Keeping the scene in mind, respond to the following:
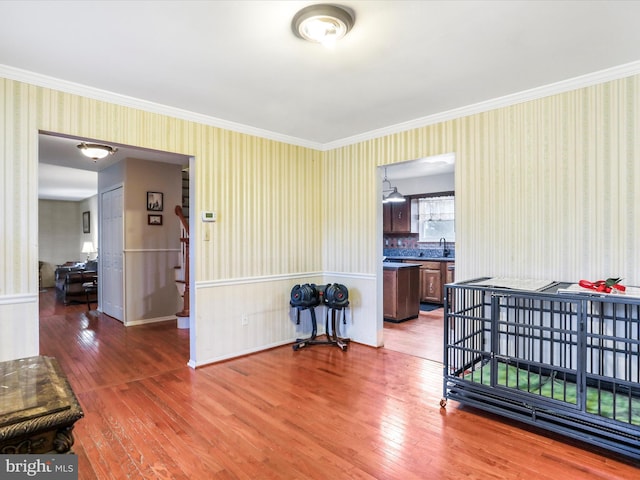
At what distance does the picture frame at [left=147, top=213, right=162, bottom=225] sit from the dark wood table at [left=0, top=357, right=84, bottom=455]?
5.04 meters

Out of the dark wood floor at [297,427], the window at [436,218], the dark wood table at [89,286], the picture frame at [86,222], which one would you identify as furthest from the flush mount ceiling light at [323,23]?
the picture frame at [86,222]

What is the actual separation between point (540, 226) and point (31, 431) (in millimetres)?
3319

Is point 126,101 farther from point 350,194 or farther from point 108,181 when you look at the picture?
point 108,181

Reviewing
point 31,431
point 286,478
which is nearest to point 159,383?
point 286,478

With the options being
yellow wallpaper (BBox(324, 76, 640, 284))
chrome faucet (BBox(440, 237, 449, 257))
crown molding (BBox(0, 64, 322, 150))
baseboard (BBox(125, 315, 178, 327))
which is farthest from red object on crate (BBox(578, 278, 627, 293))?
baseboard (BBox(125, 315, 178, 327))

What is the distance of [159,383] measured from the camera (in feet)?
10.6

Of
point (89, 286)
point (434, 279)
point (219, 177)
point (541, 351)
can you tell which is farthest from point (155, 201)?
point (541, 351)

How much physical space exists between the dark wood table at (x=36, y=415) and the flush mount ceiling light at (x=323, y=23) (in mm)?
1990

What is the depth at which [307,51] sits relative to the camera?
7.83ft

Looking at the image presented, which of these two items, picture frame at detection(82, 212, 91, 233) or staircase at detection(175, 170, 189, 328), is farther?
picture frame at detection(82, 212, 91, 233)

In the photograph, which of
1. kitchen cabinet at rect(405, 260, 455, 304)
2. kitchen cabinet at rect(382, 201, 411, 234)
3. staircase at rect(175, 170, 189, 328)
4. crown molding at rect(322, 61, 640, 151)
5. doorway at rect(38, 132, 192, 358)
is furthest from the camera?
kitchen cabinet at rect(382, 201, 411, 234)

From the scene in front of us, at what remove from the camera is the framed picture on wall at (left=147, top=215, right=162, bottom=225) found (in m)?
Answer: 5.84

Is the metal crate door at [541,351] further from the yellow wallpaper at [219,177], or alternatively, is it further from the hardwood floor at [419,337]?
the yellow wallpaper at [219,177]

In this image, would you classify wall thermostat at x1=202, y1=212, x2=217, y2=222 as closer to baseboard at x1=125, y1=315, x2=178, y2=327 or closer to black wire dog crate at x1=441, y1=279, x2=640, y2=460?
black wire dog crate at x1=441, y1=279, x2=640, y2=460
